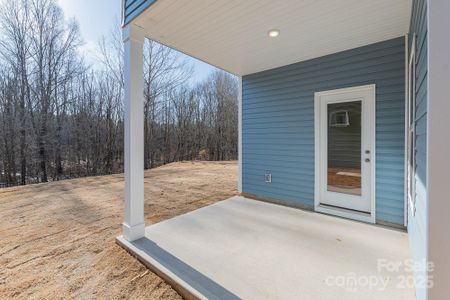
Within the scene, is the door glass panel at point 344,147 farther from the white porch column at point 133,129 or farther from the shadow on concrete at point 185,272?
the white porch column at point 133,129

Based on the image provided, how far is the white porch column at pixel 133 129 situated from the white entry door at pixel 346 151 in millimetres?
2716

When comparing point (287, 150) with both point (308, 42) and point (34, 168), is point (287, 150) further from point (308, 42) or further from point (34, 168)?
point (34, 168)

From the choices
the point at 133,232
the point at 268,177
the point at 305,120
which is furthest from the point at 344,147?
the point at 133,232

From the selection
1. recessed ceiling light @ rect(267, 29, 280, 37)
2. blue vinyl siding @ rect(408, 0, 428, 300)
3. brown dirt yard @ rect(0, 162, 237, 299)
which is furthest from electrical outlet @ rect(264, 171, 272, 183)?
blue vinyl siding @ rect(408, 0, 428, 300)

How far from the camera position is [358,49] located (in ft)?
10.1

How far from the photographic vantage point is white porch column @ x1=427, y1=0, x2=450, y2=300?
0.87 meters

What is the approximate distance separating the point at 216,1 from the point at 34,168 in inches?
418

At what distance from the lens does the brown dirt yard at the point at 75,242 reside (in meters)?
1.77

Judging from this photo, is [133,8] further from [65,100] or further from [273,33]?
[65,100]

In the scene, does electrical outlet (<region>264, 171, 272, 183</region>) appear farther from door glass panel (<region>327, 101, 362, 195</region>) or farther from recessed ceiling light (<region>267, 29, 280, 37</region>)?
recessed ceiling light (<region>267, 29, 280, 37</region>)

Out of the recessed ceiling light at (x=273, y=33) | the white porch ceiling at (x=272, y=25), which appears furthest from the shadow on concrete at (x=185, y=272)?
A: the recessed ceiling light at (x=273, y=33)

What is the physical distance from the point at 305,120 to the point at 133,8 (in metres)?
2.92

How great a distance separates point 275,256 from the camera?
218cm

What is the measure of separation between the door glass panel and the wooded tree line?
968 cm
